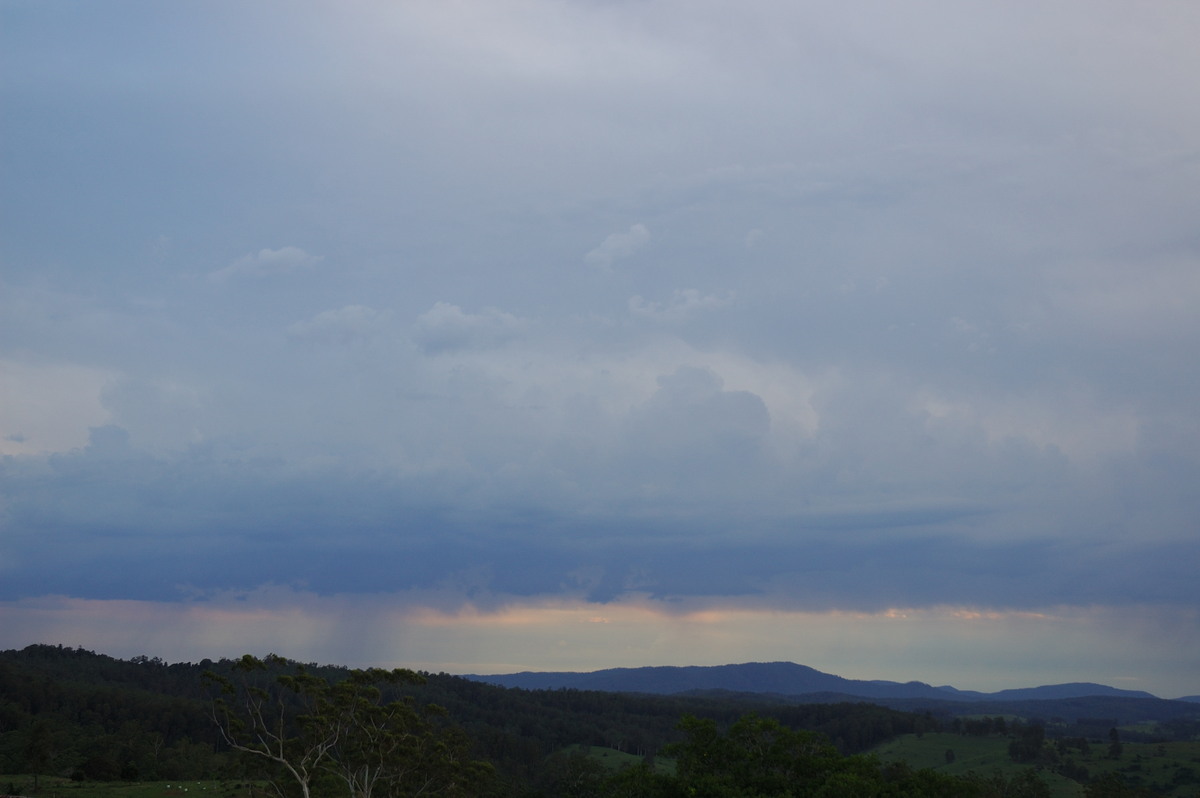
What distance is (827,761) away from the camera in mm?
55938

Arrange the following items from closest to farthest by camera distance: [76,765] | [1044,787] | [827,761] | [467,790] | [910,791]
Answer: [910,791]
[827,761]
[467,790]
[1044,787]
[76,765]

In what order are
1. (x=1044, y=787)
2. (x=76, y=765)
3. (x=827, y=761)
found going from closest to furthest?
(x=827, y=761) < (x=1044, y=787) < (x=76, y=765)

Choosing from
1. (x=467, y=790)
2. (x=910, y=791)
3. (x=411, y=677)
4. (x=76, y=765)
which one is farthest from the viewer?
(x=76, y=765)

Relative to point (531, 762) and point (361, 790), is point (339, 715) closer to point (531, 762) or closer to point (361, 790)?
point (361, 790)

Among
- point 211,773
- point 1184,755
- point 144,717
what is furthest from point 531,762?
point 1184,755

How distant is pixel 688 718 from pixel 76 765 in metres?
130

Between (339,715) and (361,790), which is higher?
(339,715)

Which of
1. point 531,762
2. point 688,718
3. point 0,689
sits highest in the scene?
point 688,718

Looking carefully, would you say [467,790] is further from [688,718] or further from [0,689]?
[0,689]

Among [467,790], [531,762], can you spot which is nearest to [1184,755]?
[531,762]

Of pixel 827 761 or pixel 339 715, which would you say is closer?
pixel 827 761

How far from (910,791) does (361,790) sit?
151 ft

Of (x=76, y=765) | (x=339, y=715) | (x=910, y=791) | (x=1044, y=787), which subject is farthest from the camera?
(x=76, y=765)

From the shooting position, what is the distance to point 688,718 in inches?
2325
